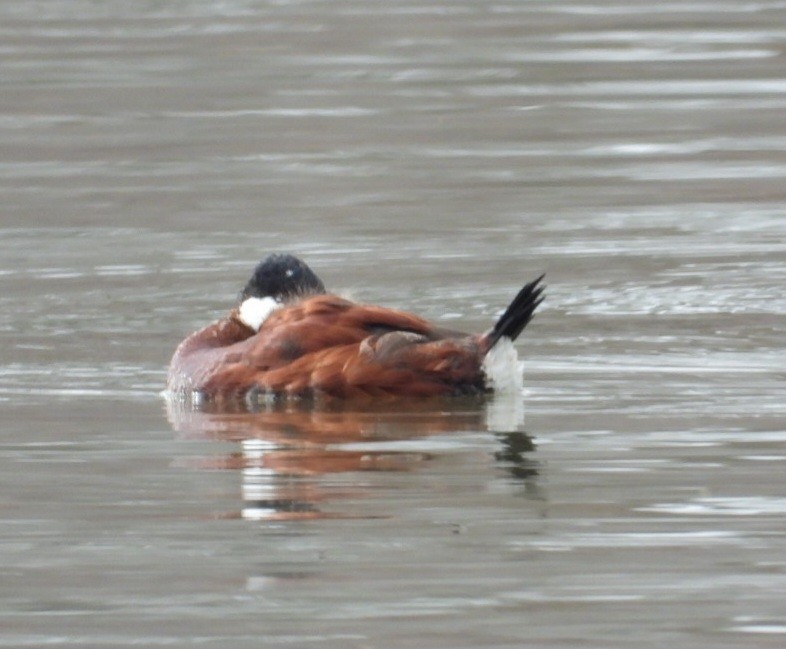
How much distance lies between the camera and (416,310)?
34.0ft

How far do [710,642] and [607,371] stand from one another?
3624 mm

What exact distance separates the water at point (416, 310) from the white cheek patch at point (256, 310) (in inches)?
16.5

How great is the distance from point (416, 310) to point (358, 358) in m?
2.05

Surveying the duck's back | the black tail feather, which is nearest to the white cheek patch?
the duck's back

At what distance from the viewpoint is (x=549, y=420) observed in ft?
26.2

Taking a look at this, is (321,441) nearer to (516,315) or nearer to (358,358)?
(358,358)

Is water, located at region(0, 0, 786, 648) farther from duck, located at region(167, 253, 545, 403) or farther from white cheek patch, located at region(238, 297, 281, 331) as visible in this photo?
white cheek patch, located at region(238, 297, 281, 331)

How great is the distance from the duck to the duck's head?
364 mm

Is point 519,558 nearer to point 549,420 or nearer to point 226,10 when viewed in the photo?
point 549,420

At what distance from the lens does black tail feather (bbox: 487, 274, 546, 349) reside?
323 inches

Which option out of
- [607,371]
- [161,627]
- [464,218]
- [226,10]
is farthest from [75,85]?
[161,627]

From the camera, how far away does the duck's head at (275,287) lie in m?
9.15

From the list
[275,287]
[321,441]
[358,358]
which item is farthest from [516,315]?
[275,287]

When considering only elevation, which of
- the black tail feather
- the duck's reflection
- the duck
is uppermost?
the black tail feather
